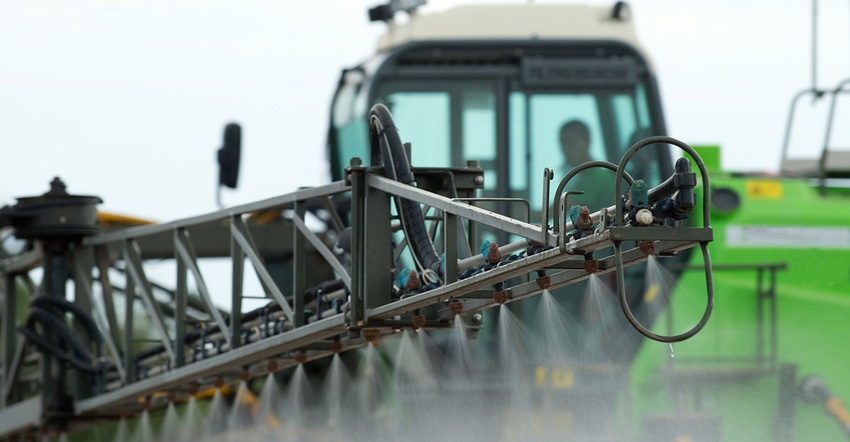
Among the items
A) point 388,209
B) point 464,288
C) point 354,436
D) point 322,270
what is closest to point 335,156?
point 322,270

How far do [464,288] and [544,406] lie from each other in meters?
2.02

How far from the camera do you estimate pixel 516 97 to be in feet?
28.8

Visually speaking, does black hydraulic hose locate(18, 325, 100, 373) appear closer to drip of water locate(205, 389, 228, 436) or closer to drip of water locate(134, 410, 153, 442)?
drip of water locate(134, 410, 153, 442)

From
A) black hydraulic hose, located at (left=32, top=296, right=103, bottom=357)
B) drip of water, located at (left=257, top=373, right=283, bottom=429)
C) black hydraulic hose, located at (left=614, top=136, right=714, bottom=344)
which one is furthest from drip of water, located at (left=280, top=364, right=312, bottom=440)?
black hydraulic hose, located at (left=614, top=136, right=714, bottom=344)

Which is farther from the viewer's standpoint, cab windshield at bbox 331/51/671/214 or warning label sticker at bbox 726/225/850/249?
cab windshield at bbox 331/51/671/214

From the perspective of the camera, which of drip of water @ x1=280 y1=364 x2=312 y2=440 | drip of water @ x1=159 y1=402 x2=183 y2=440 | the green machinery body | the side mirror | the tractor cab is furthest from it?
drip of water @ x1=159 y1=402 x2=183 y2=440

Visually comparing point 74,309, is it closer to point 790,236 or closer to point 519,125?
point 519,125

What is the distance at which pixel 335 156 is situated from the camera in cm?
984

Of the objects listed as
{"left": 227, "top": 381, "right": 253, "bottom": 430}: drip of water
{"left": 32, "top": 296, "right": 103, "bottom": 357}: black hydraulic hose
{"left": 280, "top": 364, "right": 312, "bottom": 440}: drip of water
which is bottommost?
{"left": 227, "top": 381, "right": 253, "bottom": 430}: drip of water

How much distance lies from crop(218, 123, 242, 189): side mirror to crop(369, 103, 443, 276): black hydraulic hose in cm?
208

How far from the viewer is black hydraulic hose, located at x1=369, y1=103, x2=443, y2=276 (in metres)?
5.86

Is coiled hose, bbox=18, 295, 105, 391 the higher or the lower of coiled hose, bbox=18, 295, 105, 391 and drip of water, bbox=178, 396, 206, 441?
the higher

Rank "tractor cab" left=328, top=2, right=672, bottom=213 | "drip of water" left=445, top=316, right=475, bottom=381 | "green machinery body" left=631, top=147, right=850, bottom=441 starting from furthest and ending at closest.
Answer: "tractor cab" left=328, top=2, right=672, bottom=213, "drip of water" left=445, top=316, right=475, bottom=381, "green machinery body" left=631, top=147, right=850, bottom=441

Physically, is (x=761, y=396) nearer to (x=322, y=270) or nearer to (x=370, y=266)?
(x=370, y=266)
